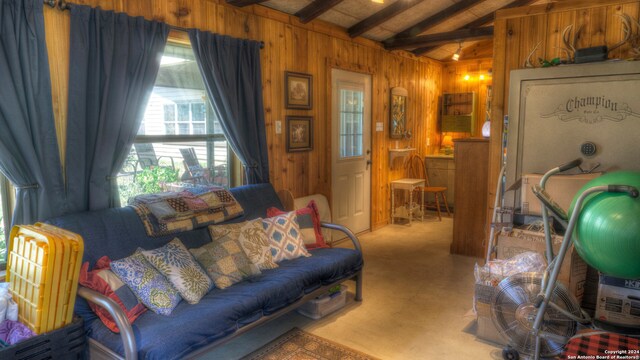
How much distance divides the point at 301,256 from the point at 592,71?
2.38 metres

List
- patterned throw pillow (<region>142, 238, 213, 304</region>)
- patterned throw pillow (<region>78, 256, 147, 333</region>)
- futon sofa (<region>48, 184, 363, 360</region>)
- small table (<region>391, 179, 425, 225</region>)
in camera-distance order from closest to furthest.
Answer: futon sofa (<region>48, 184, 363, 360</region>) → patterned throw pillow (<region>78, 256, 147, 333</region>) → patterned throw pillow (<region>142, 238, 213, 304</region>) → small table (<region>391, 179, 425, 225</region>)

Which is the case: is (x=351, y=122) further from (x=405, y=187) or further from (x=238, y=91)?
(x=238, y=91)

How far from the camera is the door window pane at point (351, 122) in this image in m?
4.94

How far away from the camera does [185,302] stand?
7.70ft

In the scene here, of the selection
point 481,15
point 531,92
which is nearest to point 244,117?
point 531,92

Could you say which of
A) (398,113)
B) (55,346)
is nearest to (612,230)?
(55,346)

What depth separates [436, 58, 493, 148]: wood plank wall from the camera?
6.73 meters

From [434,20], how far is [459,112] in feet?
7.38

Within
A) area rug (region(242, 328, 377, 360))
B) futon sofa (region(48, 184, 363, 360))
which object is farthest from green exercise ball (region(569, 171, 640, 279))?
futon sofa (region(48, 184, 363, 360))

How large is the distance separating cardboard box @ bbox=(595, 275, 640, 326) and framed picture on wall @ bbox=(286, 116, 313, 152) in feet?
8.99

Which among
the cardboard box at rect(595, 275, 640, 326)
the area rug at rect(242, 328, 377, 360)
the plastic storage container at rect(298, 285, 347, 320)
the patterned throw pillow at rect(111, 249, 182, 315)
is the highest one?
the patterned throw pillow at rect(111, 249, 182, 315)

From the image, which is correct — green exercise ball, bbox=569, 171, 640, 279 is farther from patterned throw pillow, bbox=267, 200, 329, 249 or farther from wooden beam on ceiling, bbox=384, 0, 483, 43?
wooden beam on ceiling, bbox=384, 0, 483, 43

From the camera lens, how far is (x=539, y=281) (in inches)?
91.5

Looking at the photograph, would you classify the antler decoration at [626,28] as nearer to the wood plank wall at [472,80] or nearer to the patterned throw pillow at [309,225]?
the patterned throw pillow at [309,225]
